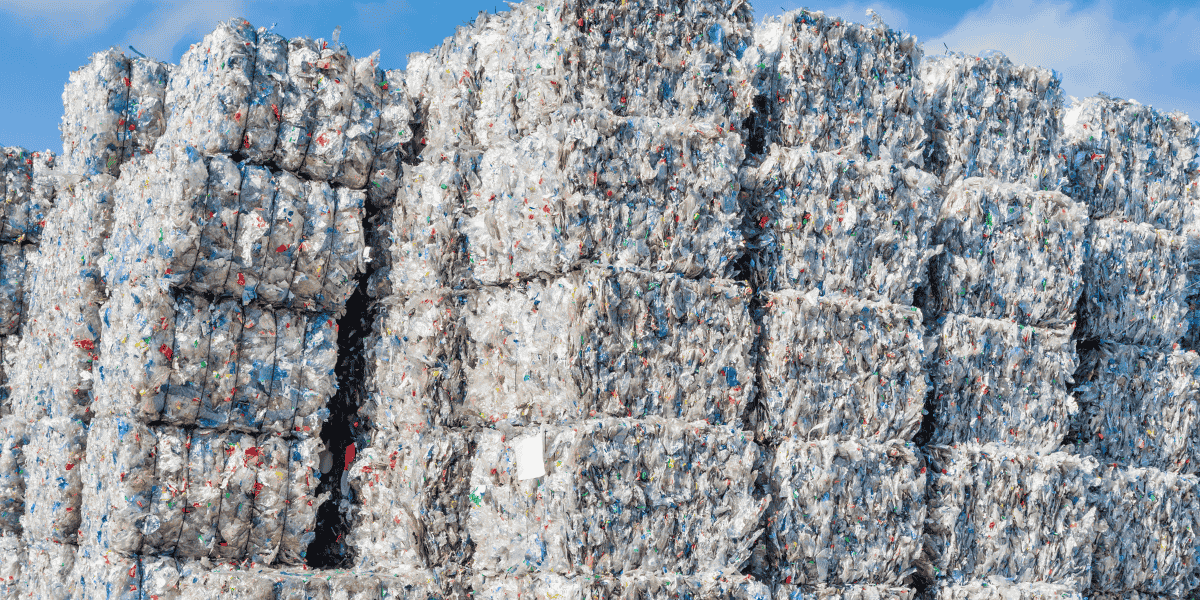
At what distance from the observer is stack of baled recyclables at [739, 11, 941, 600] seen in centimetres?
321

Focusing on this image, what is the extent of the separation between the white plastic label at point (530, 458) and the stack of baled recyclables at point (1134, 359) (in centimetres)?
223

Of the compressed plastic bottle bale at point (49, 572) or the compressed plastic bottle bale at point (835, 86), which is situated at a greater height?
the compressed plastic bottle bale at point (835, 86)

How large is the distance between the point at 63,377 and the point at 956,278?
3.29 metres

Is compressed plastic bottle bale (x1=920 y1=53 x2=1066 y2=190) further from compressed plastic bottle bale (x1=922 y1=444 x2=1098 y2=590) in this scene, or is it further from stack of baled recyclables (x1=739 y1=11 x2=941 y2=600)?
compressed plastic bottle bale (x1=922 y1=444 x2=1098 y2=590)

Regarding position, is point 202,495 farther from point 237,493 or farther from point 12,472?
point 12,472

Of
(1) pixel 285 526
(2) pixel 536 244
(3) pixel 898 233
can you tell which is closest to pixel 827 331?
(3) pixel 898 233

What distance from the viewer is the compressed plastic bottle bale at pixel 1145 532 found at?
3.90m

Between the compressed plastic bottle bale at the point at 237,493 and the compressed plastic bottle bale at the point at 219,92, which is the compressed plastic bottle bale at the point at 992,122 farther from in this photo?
the compressed plastic bottle bale at the point at 237,493

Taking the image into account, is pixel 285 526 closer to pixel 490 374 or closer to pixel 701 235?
pixel 490 374

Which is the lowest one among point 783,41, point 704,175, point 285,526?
point 285,526

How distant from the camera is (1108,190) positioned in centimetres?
416

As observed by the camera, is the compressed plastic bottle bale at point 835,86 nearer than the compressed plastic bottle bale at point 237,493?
No

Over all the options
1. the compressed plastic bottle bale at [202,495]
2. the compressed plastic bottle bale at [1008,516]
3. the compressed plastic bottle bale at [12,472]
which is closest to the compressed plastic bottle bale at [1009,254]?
the compressed plastic bottle bale at [1008,516]

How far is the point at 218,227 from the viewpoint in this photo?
3178 millimetres
